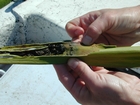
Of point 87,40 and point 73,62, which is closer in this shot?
point 73,62

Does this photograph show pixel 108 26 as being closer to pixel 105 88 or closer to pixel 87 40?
pixel 87 40

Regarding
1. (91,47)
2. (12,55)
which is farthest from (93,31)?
(12,55)

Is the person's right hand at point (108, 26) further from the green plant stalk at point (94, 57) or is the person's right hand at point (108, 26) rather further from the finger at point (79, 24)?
the green plant stalk at point (94, 57)

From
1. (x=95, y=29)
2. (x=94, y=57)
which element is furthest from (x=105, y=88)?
(x=95, y=29)

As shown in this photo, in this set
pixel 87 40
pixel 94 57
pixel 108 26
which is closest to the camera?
pixel 94 57

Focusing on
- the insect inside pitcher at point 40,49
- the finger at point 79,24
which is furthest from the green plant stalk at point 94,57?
the finger at point 79,24

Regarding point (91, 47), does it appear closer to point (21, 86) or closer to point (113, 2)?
point (21, 86)

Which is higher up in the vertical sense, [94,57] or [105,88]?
[94,57]
